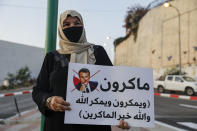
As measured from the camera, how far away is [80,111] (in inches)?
69.5

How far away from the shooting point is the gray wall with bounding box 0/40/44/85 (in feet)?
125

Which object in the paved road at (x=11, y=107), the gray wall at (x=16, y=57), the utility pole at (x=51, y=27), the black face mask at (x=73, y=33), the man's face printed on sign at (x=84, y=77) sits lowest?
the paved road at (x=11, y=107)

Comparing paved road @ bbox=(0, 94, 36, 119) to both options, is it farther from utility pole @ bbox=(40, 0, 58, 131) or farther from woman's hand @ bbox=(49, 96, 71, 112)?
woman's hand @ bbox=(49, 96, 71, 112)

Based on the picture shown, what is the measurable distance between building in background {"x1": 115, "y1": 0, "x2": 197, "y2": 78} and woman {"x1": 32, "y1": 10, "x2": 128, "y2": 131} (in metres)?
22.5

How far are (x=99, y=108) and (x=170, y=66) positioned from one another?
87.1 feet

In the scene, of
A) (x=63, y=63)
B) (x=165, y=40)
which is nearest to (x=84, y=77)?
(x=63, y=63)

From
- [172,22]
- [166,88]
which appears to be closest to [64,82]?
[166,88]

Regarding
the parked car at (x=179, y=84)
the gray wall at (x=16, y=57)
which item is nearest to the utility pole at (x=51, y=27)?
the parked car at (x=179, y=84)

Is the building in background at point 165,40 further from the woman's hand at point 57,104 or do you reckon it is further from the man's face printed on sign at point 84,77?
the woman's hand at point 57,104

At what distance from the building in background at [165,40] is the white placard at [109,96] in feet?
73.3

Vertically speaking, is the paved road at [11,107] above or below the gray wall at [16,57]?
below

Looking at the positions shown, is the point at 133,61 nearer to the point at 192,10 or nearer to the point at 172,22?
the point at 172,22

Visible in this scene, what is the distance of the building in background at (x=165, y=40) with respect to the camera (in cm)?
2331

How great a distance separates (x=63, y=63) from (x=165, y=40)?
2827 cm
